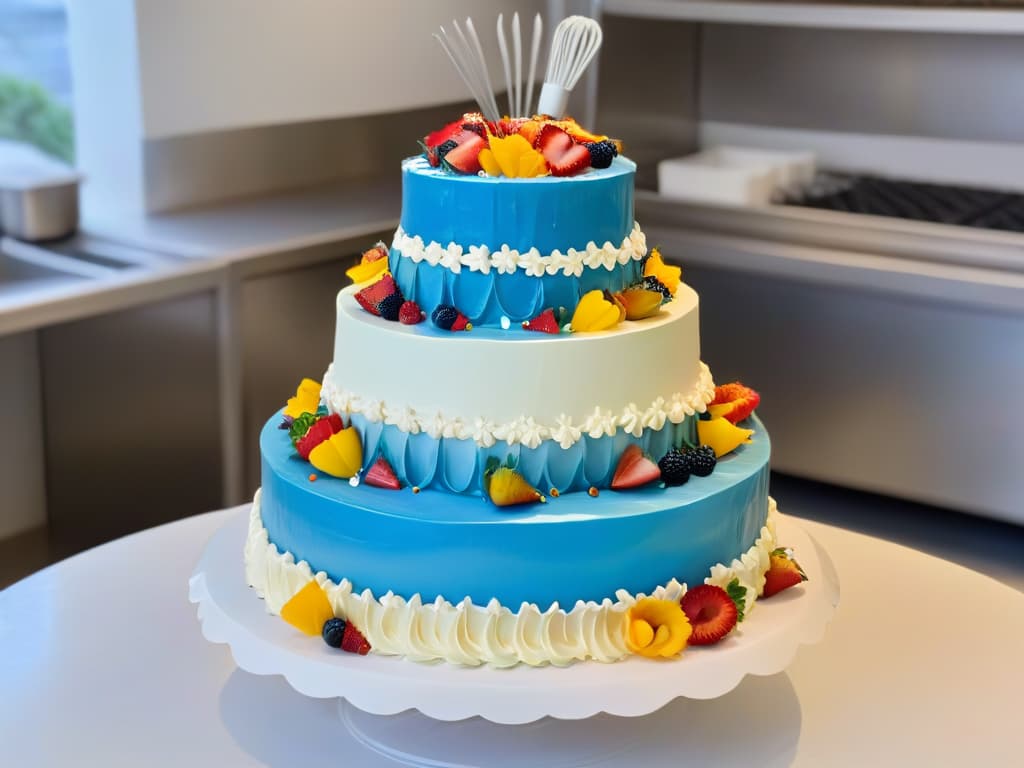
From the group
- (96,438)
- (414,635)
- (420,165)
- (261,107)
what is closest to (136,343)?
(96,438)

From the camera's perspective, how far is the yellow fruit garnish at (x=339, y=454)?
54.0 inches

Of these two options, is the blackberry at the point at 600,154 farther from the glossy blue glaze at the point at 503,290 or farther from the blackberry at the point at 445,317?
the blackberry at the point at 445,317

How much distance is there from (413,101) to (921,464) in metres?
1.33

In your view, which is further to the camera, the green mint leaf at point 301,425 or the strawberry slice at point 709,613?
the green mint leaf at point 301,425

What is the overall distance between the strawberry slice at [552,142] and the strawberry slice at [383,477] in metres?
0.36

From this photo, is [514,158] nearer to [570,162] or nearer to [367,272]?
[570,162]

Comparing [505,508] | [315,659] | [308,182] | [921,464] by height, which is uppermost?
[308,182]

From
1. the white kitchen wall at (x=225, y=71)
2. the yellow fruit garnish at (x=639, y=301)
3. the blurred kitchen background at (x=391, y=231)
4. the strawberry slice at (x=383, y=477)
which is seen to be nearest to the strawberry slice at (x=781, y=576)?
the yellow fruit garnish at (x=639, y=301)

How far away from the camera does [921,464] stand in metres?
2.71

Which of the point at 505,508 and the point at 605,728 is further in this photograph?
the point at 605,728

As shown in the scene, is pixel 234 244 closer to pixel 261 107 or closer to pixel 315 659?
pixel 261 107

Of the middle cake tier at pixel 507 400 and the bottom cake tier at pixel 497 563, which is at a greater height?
the middle cake tier at pixel 507 400

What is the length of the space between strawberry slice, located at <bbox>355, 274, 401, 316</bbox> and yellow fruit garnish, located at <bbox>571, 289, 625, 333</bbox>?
20cm

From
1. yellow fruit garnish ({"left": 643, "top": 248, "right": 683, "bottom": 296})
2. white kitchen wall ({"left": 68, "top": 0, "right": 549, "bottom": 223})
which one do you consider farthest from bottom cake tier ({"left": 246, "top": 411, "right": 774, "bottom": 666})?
white kitchen wall ({"left": 68, "top": 0, "right": 549, "bottom": 223})
